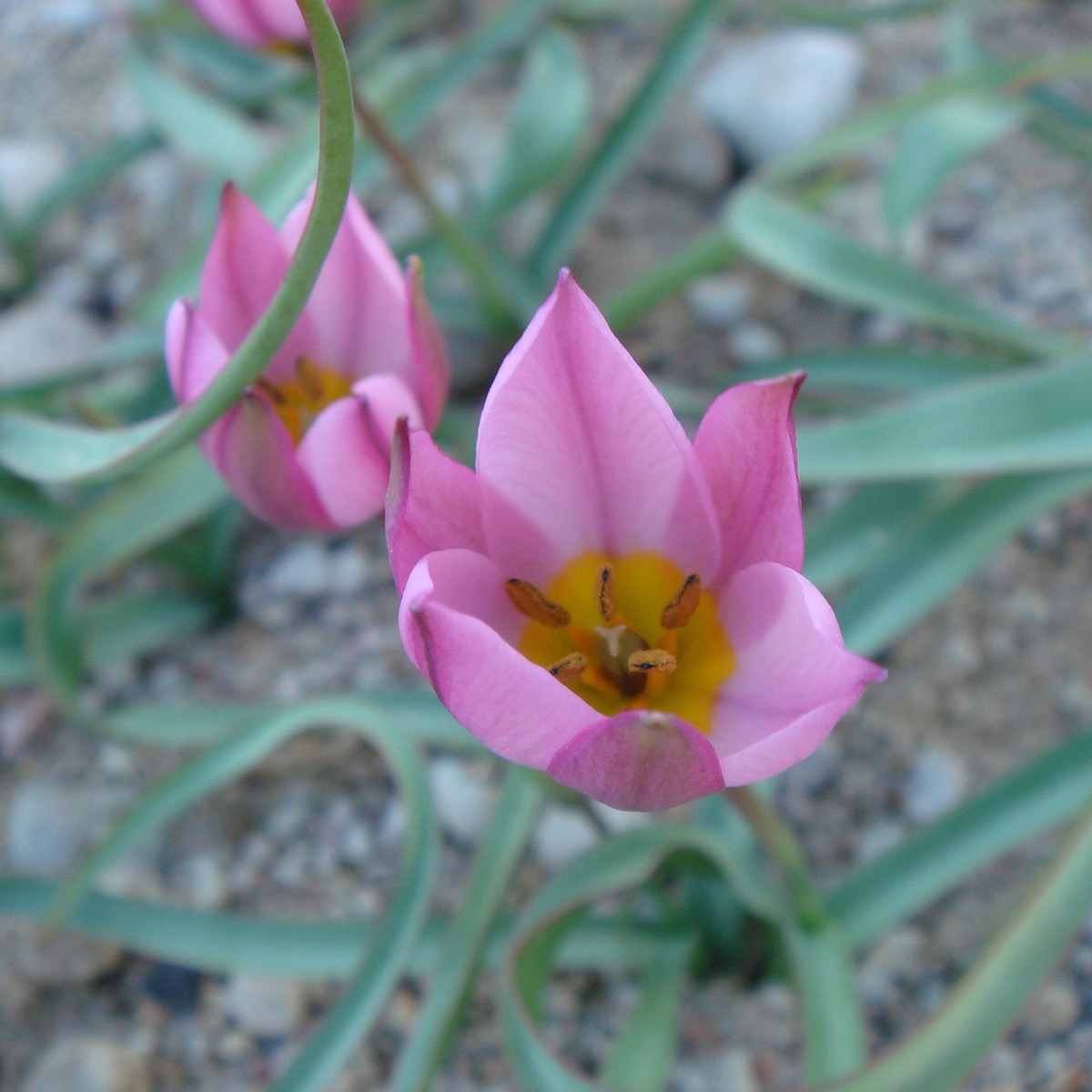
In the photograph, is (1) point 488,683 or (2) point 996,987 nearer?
(1) point 488,683

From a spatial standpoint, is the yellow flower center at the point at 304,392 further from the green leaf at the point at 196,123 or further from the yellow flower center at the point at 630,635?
the green leaf at the point at 196,123

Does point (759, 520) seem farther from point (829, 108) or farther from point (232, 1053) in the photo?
point (829, 108)

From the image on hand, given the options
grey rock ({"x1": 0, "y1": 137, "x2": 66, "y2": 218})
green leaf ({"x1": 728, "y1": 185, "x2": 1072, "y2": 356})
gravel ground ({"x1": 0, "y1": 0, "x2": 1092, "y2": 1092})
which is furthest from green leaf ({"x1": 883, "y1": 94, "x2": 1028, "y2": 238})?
grey rock ({"x1": 0, "y1": 137, "x2": 66, "y2": 218})

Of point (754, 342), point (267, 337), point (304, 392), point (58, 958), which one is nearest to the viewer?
point (267, 337)

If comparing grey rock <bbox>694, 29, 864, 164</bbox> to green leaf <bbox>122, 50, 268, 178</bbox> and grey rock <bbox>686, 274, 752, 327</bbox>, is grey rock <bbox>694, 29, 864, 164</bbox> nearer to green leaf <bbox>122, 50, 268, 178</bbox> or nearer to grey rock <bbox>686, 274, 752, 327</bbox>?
grey rock <bbox>686, 274, 752, 327</bbox>

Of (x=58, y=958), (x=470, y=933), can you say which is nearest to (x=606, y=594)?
(x=470, y=933)


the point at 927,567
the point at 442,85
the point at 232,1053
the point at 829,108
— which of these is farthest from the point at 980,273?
the point at 232,1053

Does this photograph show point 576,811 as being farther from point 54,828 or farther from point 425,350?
point 54,828
